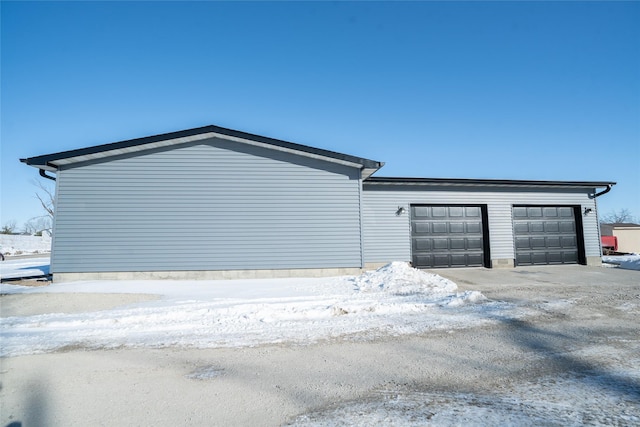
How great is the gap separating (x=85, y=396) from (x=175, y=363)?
94 centimetres

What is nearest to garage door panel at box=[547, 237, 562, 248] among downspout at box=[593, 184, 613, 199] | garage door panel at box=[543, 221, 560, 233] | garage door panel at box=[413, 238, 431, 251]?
garage door panel at box=[543, 221, 560, 233]

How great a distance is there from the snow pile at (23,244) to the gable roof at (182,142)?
34093 millimetres

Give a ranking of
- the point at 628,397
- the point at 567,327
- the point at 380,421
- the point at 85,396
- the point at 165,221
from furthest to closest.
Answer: the point at 165,221 < the point at 567,327 < the point at 85,396 < the point at 628,397 < the point at 380,421

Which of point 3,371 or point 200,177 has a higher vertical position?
point 200,177

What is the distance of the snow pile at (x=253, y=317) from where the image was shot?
4.87 meters

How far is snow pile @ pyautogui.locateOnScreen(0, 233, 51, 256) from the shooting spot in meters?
36.3

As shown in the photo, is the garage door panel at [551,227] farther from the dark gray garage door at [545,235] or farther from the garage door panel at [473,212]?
the garage door panel at [473,212]

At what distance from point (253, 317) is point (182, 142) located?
7072 mm

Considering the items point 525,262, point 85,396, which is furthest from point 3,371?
point 525,262

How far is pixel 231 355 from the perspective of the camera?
4215 mm

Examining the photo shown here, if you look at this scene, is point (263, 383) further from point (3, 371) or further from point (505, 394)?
point (3, 371)

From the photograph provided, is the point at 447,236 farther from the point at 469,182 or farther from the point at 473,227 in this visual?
the point at 469,182

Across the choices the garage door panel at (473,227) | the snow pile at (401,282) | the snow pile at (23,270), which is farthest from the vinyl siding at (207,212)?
the garage door panel at (473,227)

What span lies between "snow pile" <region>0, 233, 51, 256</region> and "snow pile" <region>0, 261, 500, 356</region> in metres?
37.5
